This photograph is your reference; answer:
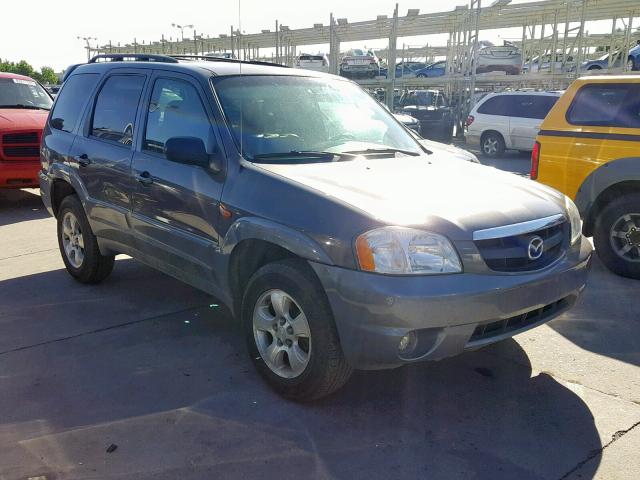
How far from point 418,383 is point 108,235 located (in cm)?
272

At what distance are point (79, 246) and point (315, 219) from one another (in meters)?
3.09

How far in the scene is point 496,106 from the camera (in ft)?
54.7

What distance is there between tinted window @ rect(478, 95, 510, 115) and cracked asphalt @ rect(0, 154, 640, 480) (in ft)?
41.5

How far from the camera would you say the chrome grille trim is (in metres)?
3.00

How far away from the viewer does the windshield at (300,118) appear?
3.74 metres

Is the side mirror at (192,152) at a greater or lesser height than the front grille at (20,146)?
greater

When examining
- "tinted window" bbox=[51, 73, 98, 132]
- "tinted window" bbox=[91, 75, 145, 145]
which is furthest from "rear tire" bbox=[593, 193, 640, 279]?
"tinted window" bbox=[51, 73, 98, 132]

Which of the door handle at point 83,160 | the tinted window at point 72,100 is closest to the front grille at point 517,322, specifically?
the door handle at point 83,160

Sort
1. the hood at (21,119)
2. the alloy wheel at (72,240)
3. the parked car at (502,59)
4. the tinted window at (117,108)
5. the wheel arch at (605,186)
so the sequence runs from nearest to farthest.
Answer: the tinted window at (117,108)
the alloy wheel at (72,240)
the wheel arch at (605,186)
the hood at (21,119)
the parked car at (502,59)

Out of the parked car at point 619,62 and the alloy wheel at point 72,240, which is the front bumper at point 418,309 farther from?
the parked car at point 619,62

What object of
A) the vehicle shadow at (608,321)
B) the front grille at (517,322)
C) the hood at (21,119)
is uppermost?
the hood at (21,119)

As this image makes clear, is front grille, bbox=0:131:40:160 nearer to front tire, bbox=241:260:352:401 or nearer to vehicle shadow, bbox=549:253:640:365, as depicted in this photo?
front tire, bbox=241:260:352:401

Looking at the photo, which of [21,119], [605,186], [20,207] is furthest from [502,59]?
[605,186]

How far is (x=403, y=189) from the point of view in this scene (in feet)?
10.8
